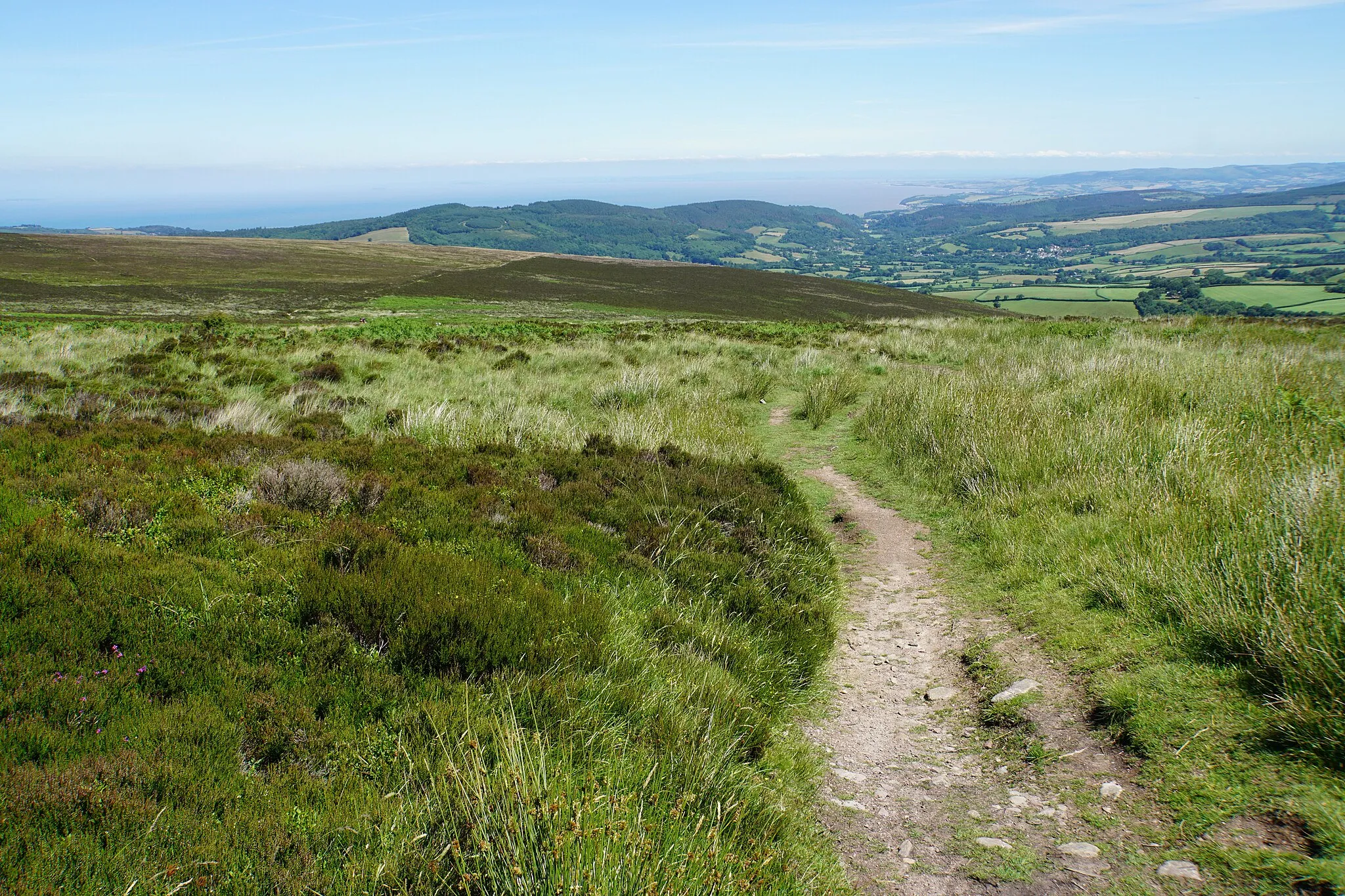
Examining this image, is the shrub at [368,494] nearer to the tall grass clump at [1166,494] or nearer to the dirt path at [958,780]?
the dirt path at [958,780]

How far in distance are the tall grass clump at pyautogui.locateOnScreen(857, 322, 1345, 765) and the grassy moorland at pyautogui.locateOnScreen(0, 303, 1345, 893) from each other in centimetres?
4

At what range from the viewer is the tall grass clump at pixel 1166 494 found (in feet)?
12.8

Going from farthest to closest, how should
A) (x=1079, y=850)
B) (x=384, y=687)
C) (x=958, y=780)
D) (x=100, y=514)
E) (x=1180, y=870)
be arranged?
(x=100, y=514)
(x=958, y=780)
(x=384, y=687)
(x=1079, y=850)
(x=1180, y=870)

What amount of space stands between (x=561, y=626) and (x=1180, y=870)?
3.29 m

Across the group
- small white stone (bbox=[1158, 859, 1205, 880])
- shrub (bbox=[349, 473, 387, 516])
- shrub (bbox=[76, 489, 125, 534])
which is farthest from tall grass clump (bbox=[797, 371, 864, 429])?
shrub (bbox=[76, 489, 125, 534])

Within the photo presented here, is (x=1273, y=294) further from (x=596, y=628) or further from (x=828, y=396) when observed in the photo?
(x=596, y=628)

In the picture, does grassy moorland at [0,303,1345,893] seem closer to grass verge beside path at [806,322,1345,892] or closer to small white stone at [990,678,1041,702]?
grass verge beside path at [806,322,1345,892]

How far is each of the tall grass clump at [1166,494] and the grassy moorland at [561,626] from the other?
0.13ft

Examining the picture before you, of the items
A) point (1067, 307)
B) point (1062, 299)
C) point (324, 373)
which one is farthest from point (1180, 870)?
point (1062, 299)

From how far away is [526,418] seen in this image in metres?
11.0

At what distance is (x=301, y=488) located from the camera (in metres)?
6.35

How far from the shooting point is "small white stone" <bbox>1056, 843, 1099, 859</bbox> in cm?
312

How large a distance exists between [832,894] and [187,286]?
74165 millimetres

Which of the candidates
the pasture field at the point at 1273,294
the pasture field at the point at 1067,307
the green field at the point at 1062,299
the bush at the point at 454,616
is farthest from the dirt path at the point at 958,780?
the pasture field at the point at 1273,294
